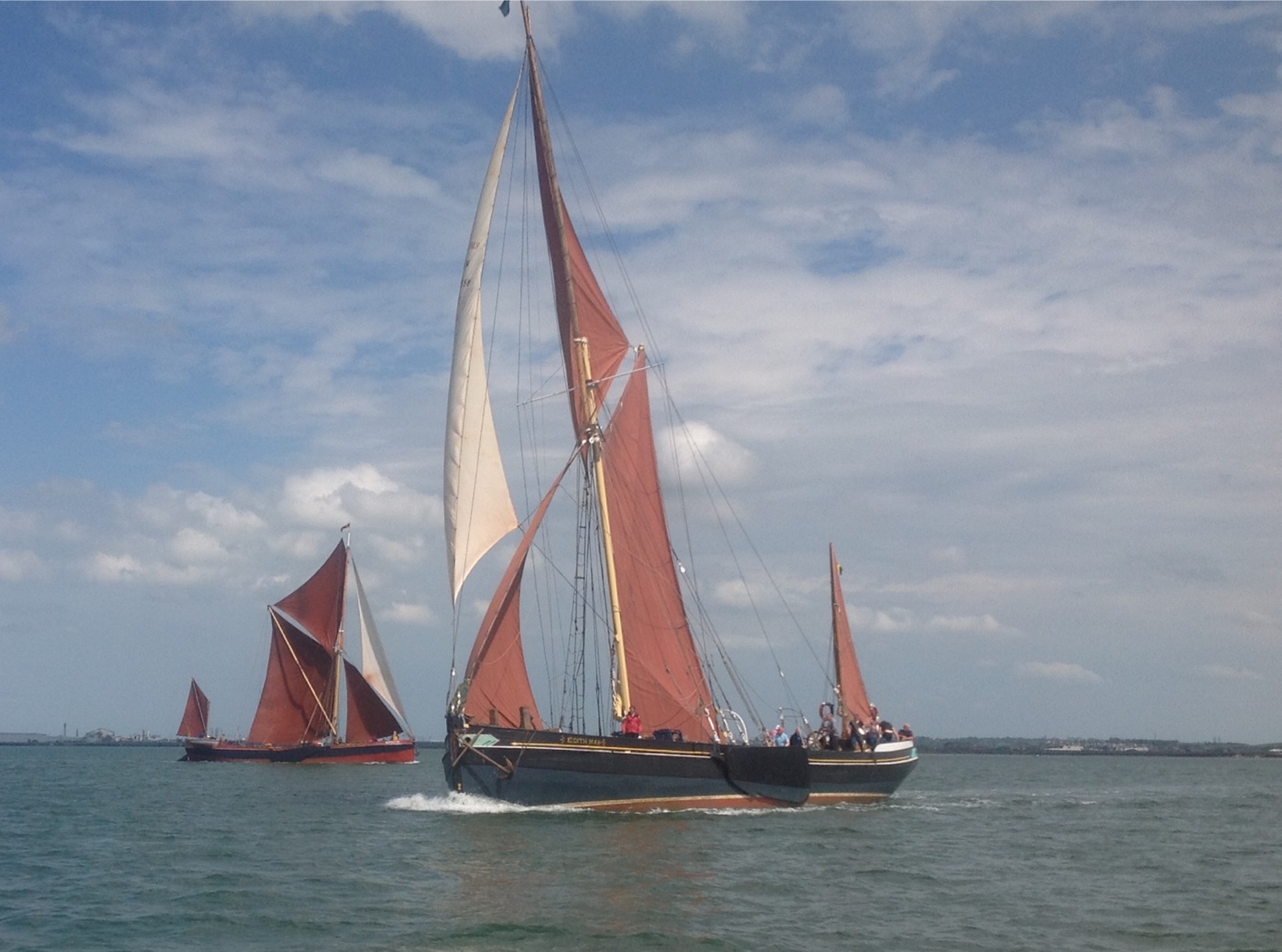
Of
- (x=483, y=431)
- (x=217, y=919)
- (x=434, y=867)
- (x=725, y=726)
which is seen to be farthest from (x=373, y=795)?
(x=217, y=919)

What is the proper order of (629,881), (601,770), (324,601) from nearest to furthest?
(629,881) < (601,770) < (324,601)

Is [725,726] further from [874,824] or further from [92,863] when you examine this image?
[92,863]

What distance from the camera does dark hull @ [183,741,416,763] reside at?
81562 millimetres

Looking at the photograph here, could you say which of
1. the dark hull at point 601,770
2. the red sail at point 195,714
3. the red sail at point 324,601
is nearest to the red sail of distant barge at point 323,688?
the red sail at point 324,601

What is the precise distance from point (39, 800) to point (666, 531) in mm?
27853

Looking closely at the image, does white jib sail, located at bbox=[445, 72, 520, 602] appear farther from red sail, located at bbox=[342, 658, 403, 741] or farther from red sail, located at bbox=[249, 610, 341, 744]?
red sail, located at bbox=[342, 658, 403, 741]

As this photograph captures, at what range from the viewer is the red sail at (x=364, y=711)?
8306 centimetres

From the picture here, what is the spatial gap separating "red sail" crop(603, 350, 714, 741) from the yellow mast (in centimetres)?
24

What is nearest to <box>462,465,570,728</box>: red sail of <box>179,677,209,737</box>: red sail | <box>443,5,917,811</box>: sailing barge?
<box>443,5,917,811</box>: sailing barge

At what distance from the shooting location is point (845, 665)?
47.6 meters

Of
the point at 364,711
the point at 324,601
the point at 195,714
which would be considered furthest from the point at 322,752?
the point at 195,714

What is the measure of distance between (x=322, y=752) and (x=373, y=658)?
21.3 feet

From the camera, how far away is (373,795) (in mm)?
48938

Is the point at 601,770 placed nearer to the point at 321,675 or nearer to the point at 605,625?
the point at 605,625
